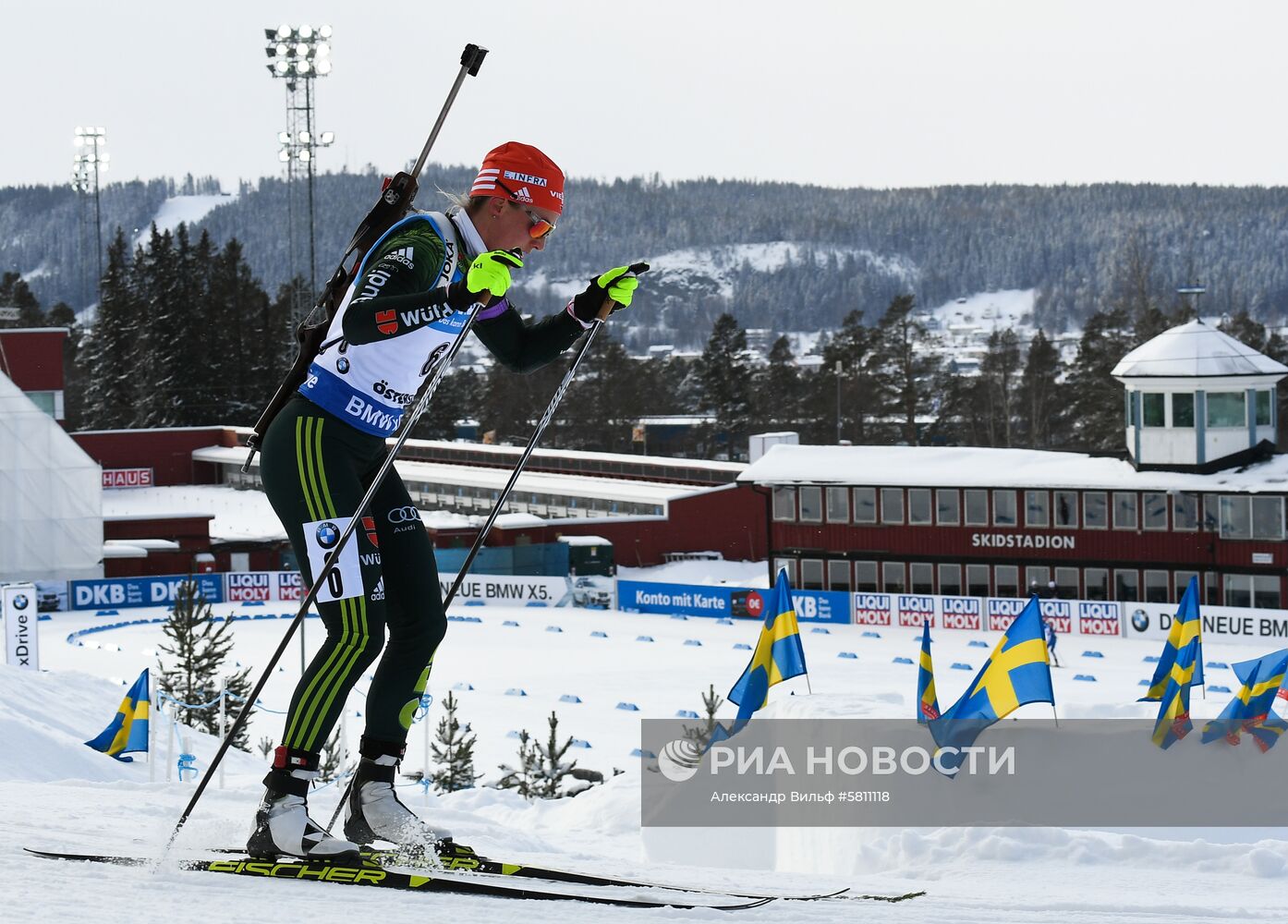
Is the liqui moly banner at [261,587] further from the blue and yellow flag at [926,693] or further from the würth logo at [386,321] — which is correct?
the würth logo at [386,321]

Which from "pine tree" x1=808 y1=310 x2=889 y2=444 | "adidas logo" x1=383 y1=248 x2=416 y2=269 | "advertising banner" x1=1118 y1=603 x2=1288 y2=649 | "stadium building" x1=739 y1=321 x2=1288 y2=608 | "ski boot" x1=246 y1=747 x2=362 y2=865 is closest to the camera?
"adidas logo" x1=383 y1=248 x2=416 y2=269

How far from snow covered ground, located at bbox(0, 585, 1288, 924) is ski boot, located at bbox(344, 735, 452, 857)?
18.7 inches

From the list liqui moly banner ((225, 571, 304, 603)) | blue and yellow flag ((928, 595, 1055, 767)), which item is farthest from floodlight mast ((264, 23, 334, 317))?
blue and yellow flag ((928, 595, 1055, 767))

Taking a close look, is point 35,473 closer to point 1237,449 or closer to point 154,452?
point 154,452

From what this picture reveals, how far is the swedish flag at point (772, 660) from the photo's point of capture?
15.8 m

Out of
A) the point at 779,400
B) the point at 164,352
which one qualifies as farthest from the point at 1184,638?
the point at 164,352

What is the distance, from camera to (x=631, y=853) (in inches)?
312

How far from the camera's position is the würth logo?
4234 mm

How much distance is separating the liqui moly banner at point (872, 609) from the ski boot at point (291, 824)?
28.9 m

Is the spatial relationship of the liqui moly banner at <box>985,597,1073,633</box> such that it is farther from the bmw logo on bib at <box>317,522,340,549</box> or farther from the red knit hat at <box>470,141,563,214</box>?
the bmw logo on bib at <box>317,522,340,549</box>

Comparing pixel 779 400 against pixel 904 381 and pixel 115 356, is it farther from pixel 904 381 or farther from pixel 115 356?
pixel 115 356

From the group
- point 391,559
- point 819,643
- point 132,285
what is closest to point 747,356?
point 132,285

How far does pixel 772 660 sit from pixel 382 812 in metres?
11.6

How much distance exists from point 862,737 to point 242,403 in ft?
233
